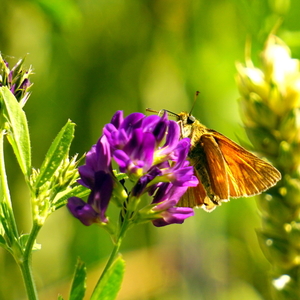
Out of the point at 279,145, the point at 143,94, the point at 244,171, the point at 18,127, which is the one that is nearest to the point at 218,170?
the point at 244,171

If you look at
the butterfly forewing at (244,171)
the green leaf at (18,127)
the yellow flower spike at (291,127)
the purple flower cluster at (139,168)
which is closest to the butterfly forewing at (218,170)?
the butterfly forewing at (244,171)

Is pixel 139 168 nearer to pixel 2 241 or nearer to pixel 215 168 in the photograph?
pixel 2 241

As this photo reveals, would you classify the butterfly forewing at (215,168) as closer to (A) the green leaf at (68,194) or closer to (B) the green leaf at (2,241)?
(A) the green leaf at (68,194)

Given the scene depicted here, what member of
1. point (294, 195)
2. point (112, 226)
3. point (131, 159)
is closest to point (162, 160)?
point (131, 159)

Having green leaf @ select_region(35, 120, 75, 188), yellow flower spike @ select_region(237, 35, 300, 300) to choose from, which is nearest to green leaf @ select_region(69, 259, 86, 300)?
green leaf @ select_region(35, 120, 75, 188)

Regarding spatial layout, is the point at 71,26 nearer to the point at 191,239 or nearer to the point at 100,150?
the point at 191,239

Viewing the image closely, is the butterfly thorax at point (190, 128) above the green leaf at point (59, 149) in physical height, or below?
below
